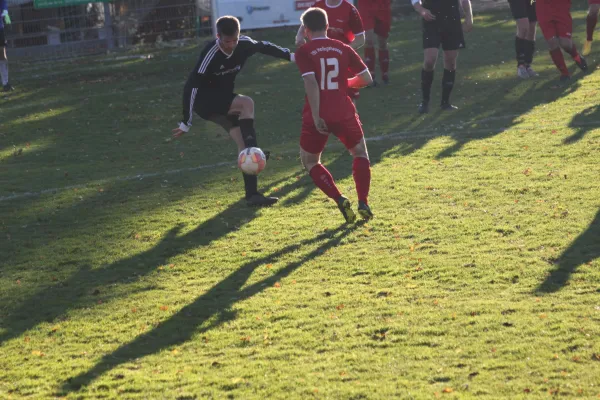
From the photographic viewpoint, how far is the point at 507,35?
20766 millimetres

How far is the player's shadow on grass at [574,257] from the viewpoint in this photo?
21.8 ft

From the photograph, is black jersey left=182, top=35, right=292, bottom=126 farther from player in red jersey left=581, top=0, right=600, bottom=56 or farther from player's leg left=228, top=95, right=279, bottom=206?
player in red jersey left=581, top=0, right=600, bottom=56

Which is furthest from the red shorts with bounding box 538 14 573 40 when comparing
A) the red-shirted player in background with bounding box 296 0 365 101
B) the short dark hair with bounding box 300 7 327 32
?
the short dark hair with bounding box 300 7 327 32

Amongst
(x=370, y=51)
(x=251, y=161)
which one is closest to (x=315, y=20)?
(x=251, y=161)

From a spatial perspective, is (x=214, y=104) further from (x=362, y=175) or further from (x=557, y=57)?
(x=557, y=57)

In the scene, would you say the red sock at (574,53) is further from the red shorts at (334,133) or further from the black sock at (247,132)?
the red shorts at (334,133)

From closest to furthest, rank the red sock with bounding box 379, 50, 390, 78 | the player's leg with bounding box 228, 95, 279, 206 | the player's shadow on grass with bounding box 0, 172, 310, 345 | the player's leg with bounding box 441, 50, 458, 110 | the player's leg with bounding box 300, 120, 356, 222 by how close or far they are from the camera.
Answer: the player's shadow on grass with bounding box 0, 172, 310, 345 → the player's leg with bounding box 300, 120, 356, 222 → the player's leg with bounding box 228, 95, 279, 206 → the player's leg with bounding box 441, 50, 458, 110 → the red sock with bounding box 379, 50, 390, 78

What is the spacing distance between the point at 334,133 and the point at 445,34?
543 cm

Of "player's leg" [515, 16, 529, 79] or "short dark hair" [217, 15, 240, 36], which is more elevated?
"short dark hair" [217, 15, 240, 36]

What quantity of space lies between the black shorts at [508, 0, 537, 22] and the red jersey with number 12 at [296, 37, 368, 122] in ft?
25.6

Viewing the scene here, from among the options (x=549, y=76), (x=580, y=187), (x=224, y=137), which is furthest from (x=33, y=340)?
(x=549, y=76)

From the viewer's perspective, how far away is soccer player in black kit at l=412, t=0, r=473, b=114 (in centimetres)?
1331

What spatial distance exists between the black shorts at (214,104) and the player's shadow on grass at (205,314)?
2.17 metres

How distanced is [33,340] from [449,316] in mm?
2774
